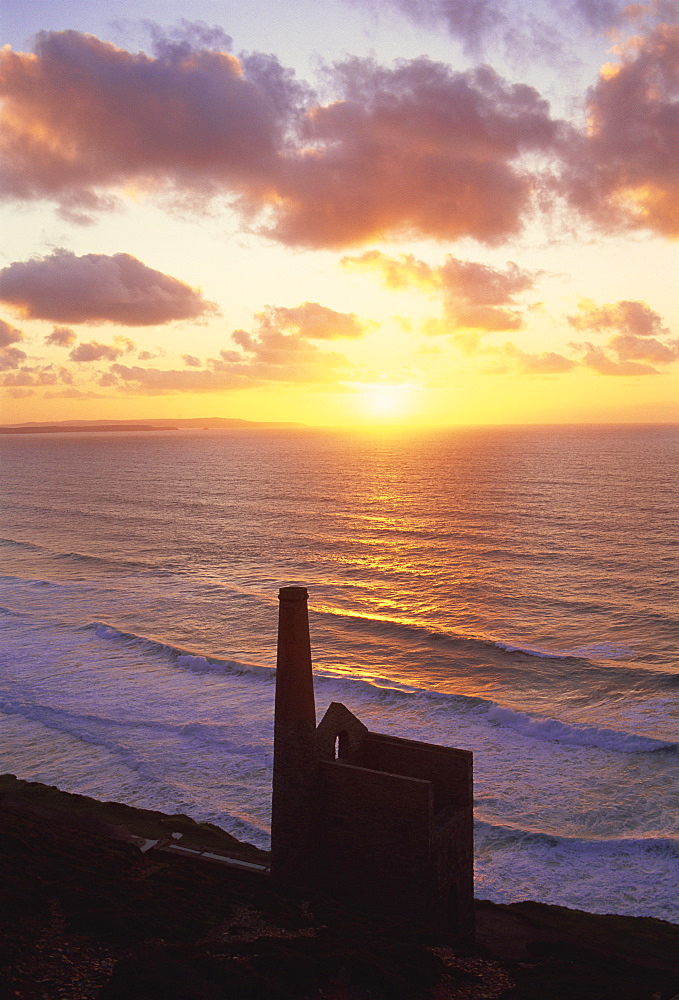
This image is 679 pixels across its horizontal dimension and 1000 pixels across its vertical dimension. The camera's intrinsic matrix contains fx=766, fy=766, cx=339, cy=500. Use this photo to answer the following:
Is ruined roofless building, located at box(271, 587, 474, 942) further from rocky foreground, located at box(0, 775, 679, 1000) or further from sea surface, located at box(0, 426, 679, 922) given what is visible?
sea surface, located at box(0, 426, 679, 922)

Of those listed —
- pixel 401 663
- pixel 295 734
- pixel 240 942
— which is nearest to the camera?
pixel 240 942

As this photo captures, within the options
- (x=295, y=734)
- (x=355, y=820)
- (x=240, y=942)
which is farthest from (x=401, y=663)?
Answer: (x=240, y=942)

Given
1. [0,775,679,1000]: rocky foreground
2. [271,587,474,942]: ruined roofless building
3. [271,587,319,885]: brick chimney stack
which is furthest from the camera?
[271,587,319,885]: brick chimney stack

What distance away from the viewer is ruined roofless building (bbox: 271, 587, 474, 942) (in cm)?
1817

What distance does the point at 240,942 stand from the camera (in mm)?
17266

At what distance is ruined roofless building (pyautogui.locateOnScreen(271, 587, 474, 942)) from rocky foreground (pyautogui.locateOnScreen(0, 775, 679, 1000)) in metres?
0.68

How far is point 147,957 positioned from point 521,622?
36229 mm

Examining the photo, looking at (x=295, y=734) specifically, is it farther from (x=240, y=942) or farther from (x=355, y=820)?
(x=240, y=942)

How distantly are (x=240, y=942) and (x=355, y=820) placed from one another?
3.69 metres

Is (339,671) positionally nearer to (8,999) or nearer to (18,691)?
(18,691)

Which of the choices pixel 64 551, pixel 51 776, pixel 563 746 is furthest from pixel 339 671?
pixel 64 551

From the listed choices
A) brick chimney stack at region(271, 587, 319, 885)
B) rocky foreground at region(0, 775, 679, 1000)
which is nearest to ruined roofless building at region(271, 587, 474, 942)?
brick chimney stack at region(271, 587, 319, 885)

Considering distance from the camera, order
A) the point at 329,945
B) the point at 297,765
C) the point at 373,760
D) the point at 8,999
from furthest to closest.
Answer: the point at 373,760
the point at 297,765
the point at 329,945
the point at 8,999

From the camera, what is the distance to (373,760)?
20438mm
